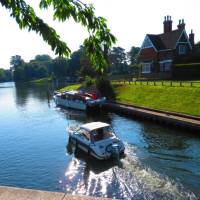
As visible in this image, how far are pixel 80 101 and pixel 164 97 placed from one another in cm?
1474

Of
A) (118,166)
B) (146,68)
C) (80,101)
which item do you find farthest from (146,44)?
(118,166)

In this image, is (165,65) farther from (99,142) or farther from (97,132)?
(99,142)

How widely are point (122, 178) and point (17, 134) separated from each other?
1866cm

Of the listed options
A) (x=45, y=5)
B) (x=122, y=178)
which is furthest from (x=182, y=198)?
(x=45, y=5)

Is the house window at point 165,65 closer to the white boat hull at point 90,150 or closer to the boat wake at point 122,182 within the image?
the white boat hull at point 90,150

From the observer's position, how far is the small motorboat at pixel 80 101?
4672cm

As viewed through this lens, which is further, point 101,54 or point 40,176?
point 40,176

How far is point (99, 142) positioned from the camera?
72.5 feet

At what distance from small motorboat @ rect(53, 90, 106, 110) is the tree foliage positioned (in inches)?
1650

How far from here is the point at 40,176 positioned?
64.8 feet

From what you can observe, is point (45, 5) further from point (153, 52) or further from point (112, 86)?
point (153, 52)

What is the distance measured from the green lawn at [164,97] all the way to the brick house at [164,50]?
45.6 feet

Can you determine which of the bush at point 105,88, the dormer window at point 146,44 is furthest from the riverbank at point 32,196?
the dormer window at point 146,44

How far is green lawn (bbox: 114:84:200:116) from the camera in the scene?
34375 mm
